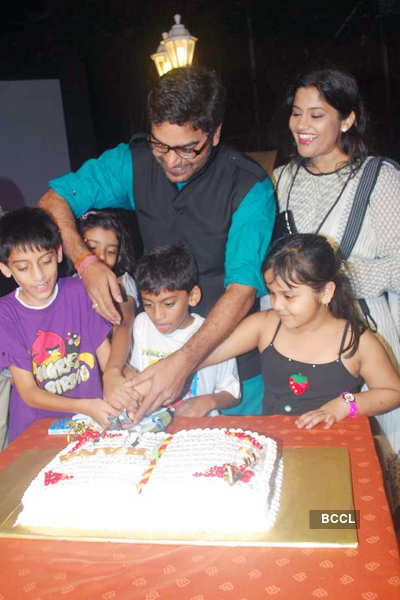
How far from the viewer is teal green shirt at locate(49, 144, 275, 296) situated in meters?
2.10

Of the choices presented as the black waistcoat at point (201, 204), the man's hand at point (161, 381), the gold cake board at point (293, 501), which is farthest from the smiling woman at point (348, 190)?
the gold cake board at point (293, 501)

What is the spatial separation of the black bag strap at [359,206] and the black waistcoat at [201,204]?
354 mm

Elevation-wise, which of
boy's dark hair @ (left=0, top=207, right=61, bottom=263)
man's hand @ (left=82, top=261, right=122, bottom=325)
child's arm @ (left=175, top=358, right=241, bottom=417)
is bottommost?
child's arm @ (left=175, top=358, right=241, bottom=417)

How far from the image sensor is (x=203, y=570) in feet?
3.42

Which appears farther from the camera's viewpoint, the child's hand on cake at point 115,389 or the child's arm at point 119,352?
the child's arm at point 119,352

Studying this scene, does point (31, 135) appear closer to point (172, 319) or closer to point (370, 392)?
point (172, 319)

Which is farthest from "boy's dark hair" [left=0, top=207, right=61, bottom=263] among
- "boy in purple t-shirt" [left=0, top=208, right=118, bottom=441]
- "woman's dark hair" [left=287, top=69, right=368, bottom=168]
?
"woman's dark hair" [left=287, top=69, right=368, bottom=168]

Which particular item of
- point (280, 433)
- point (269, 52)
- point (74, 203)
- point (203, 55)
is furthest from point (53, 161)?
point (280, 433)

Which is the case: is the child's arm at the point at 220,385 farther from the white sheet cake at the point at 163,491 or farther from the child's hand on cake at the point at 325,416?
the white sheet cake at the point at 163,491

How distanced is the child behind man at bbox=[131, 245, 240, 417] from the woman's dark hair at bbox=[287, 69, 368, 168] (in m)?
0.72

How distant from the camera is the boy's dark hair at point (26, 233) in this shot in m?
1.99

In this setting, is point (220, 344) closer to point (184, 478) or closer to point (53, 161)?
point (184, 478)

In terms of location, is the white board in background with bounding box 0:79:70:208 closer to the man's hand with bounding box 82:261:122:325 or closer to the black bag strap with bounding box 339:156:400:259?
the man's hand with bounding box 82:261:122:325

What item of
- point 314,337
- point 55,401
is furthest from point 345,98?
point 55,401
